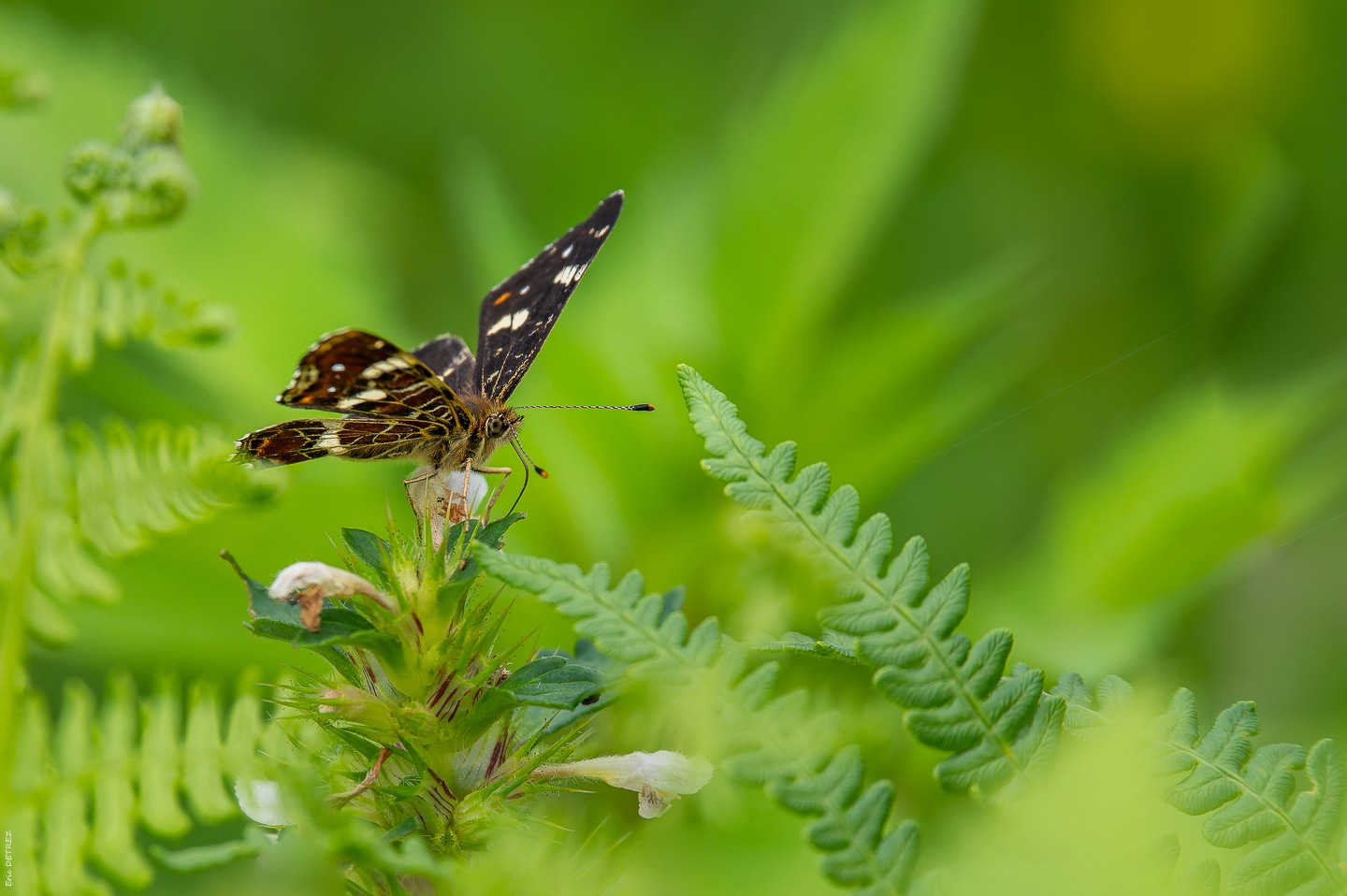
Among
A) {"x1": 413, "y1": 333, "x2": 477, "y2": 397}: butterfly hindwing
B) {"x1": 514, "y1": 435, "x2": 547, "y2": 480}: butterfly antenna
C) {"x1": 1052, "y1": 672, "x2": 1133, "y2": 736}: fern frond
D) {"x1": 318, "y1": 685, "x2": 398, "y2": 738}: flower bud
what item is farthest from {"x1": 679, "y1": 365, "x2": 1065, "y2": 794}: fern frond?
{"x1": 413, "y1": 333, "x2": 477, "y2": 397}: butterfly hindwing

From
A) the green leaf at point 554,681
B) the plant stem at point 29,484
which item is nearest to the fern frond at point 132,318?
the plant stem at point 29,484

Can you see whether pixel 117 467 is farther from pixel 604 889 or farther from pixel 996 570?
pixel 996 570

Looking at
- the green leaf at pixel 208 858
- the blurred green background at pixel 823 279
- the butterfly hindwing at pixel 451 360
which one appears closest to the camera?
the green leaf at pixel 208 858

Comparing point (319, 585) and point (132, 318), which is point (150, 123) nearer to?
point (132, 318)

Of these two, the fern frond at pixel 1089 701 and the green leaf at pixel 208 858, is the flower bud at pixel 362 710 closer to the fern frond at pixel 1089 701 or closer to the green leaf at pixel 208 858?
the green leaf at pixel 208 858

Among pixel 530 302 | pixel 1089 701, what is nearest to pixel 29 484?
pixel 1089 701

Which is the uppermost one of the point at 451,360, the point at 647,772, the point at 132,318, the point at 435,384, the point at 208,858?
the point at 451,360

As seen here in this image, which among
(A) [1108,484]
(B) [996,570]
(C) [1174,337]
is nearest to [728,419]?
(A) [1108,484]
